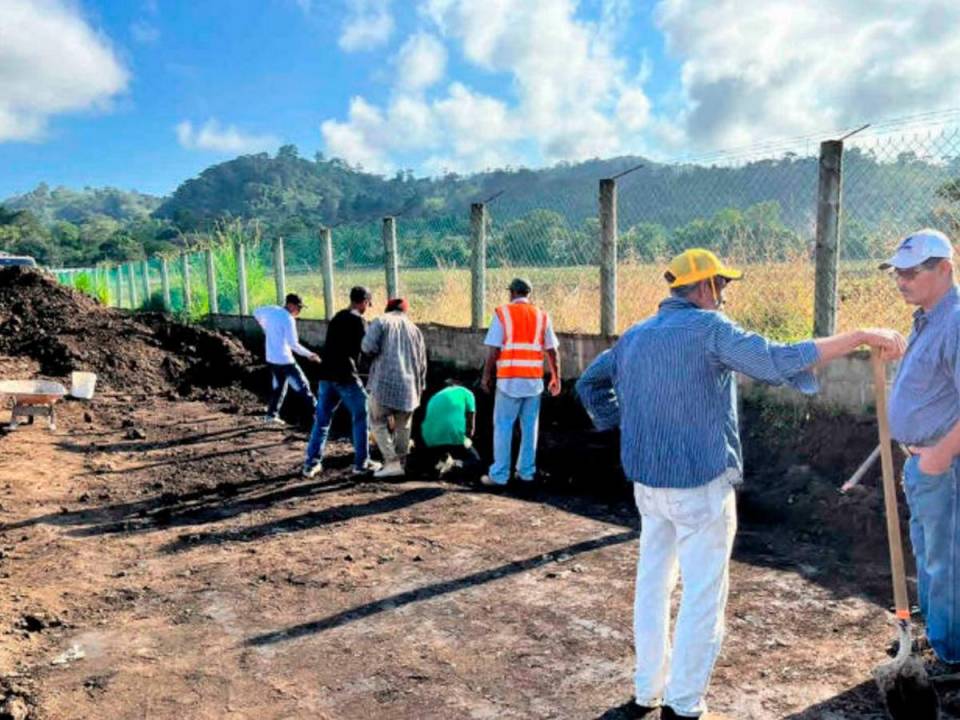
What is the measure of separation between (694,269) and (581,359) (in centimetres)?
631

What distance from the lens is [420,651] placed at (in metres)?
4.21

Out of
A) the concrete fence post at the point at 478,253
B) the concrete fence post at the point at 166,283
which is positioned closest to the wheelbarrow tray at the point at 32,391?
the concrete fence post at the point at 478,253

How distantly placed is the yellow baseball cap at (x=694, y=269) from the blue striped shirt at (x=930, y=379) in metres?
0.94

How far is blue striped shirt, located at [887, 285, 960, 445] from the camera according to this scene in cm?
340

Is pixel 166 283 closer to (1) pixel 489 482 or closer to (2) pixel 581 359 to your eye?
(2) pixel 581 359

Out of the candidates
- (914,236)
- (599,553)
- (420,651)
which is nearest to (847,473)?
(599,553)

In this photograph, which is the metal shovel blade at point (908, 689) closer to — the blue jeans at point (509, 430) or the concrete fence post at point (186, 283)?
the blue jeans at point (509, 430)

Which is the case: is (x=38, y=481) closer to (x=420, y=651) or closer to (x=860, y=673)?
(x=420, y=651)

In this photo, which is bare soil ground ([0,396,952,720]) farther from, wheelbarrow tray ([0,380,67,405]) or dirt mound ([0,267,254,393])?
dirt mound ([0,267,254,393])

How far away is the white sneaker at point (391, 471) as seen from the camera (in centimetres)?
794

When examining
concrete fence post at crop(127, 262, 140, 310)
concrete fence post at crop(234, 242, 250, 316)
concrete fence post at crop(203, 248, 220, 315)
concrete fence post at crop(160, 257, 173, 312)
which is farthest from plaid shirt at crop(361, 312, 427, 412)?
concrete fence post at crop(127, 262, 140, 310)

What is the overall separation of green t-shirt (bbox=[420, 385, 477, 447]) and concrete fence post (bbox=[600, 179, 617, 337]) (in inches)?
78.0

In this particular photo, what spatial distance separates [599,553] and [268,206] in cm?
9286

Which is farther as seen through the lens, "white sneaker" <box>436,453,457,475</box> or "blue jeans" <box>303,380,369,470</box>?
"white sneaker" <box>436,453,457,475</box>
